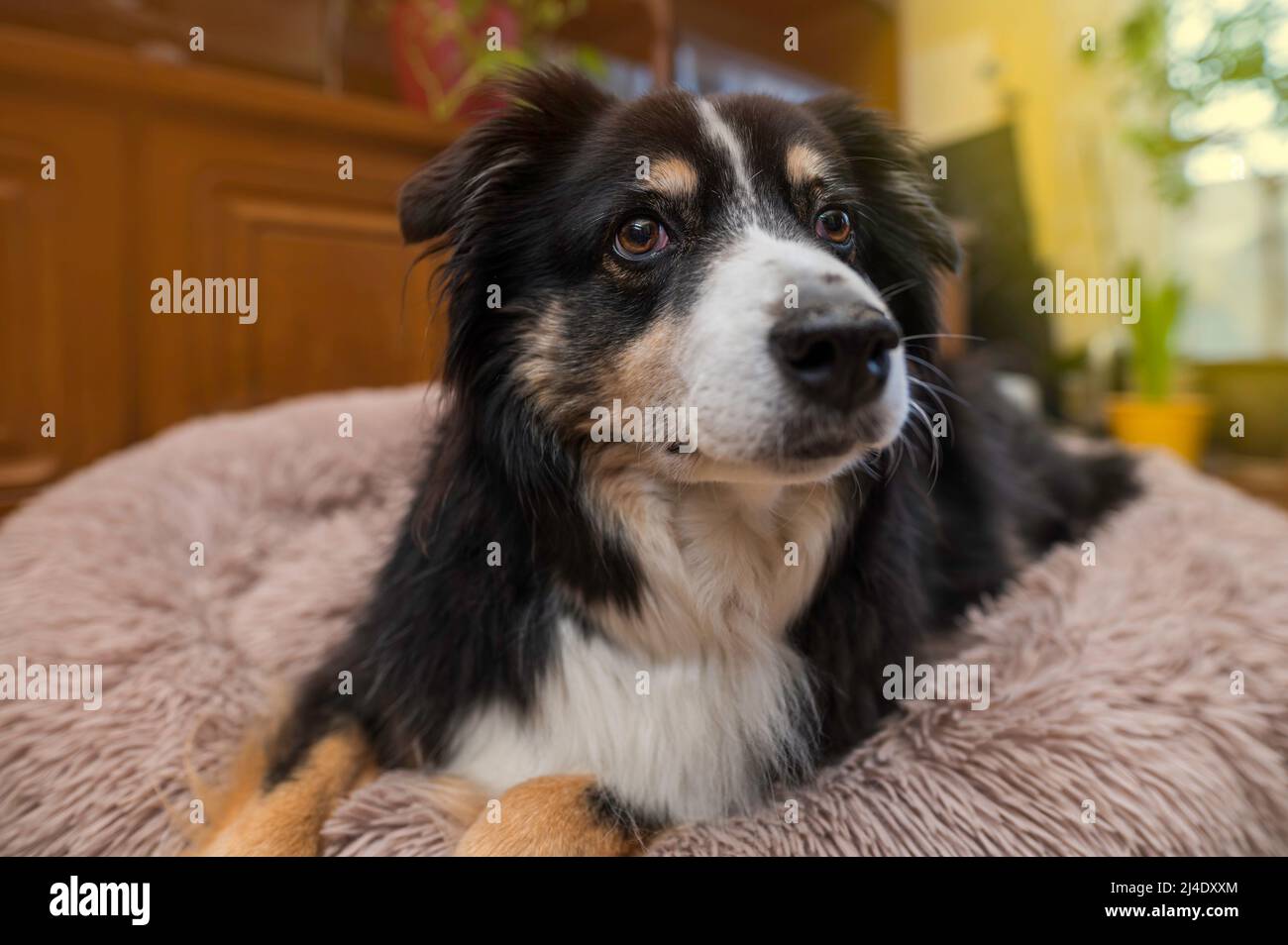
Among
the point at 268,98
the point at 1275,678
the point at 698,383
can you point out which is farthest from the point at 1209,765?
the point at 268,98

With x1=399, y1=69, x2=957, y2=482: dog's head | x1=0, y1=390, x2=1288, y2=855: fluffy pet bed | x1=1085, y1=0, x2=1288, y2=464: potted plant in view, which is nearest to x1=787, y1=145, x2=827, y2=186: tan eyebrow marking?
x1=399, y1=69, x2=957, y2=482: dog's head

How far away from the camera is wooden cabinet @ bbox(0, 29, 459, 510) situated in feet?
7.09

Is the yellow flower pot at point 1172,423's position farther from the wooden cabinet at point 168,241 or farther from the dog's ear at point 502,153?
the dog's ear at point 502,153

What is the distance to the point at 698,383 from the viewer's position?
94 cm

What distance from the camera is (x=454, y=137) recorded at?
2.83m

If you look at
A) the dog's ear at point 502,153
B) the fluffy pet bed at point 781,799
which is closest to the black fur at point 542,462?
the dog's ear at point 502,153

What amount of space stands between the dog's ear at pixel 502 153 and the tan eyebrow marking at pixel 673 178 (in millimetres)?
189

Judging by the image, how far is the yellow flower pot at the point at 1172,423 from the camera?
356cm

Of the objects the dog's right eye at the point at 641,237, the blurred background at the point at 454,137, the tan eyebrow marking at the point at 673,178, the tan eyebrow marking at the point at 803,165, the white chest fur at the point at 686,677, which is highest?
the blurred background at the point at 454,137

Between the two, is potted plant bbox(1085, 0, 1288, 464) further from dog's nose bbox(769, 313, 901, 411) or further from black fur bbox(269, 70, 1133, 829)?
dog's nose bbox(769, 313, 901, 411)

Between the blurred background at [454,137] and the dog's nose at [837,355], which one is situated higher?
the blurred background at [454,137]

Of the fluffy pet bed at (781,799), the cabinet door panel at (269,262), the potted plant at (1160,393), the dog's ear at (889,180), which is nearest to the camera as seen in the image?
the fluffy pet bed at (781,799)

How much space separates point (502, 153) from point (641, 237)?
0.26 metres
